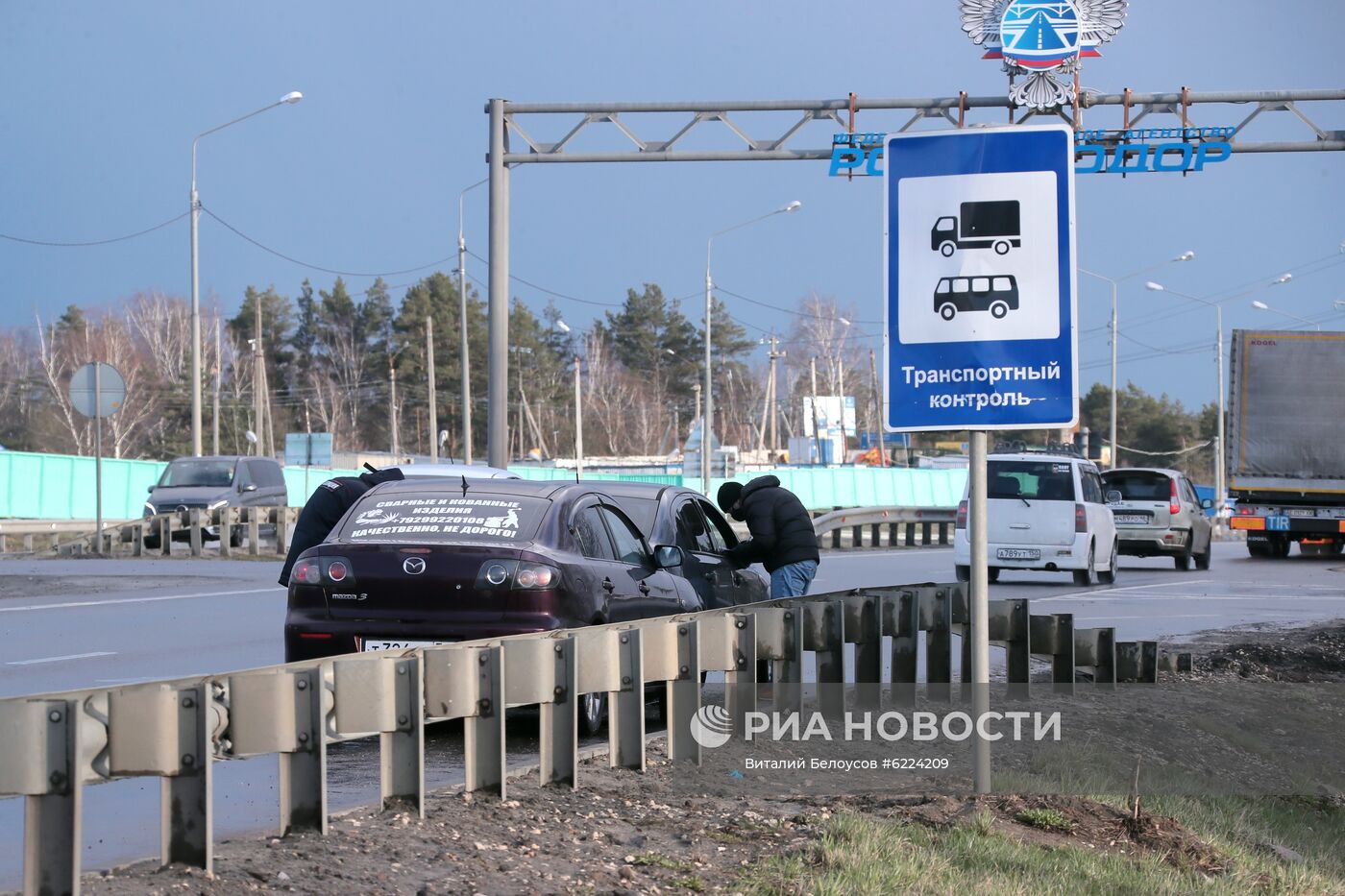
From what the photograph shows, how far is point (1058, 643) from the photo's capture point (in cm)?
1095

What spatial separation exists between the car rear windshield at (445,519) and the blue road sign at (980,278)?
2984mm

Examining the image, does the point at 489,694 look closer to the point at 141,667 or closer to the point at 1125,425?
the point at 141,667

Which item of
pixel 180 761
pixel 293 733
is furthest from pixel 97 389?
pixel 180 761

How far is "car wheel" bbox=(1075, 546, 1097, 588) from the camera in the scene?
79.7 ft

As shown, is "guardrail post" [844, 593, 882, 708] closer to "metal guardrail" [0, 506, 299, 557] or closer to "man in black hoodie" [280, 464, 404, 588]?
"man in black hoodie" [280, 464, 404, 588]

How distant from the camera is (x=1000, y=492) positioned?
24.4 m

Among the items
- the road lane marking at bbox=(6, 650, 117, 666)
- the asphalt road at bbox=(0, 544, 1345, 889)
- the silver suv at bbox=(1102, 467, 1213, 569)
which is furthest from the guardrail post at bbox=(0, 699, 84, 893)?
the silver suv at bbox=(1102, 467, 1213, 569)

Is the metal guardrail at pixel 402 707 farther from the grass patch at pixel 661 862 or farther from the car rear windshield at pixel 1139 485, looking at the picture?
the car rear windshield at pixel 1139 485

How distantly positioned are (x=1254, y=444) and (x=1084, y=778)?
2764 cm

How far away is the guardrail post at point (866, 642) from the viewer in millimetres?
9625

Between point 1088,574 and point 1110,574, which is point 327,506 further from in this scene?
point 1110,574

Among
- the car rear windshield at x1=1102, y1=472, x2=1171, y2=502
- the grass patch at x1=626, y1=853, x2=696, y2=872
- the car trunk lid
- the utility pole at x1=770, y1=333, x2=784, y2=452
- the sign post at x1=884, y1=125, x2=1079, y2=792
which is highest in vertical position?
the utility pole at x1=770, y1=333, x2=784, y2=452

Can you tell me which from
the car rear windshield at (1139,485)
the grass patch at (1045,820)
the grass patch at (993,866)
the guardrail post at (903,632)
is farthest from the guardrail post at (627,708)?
the car rear windshield at (1139,485)

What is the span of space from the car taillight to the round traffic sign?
59.9 ft
